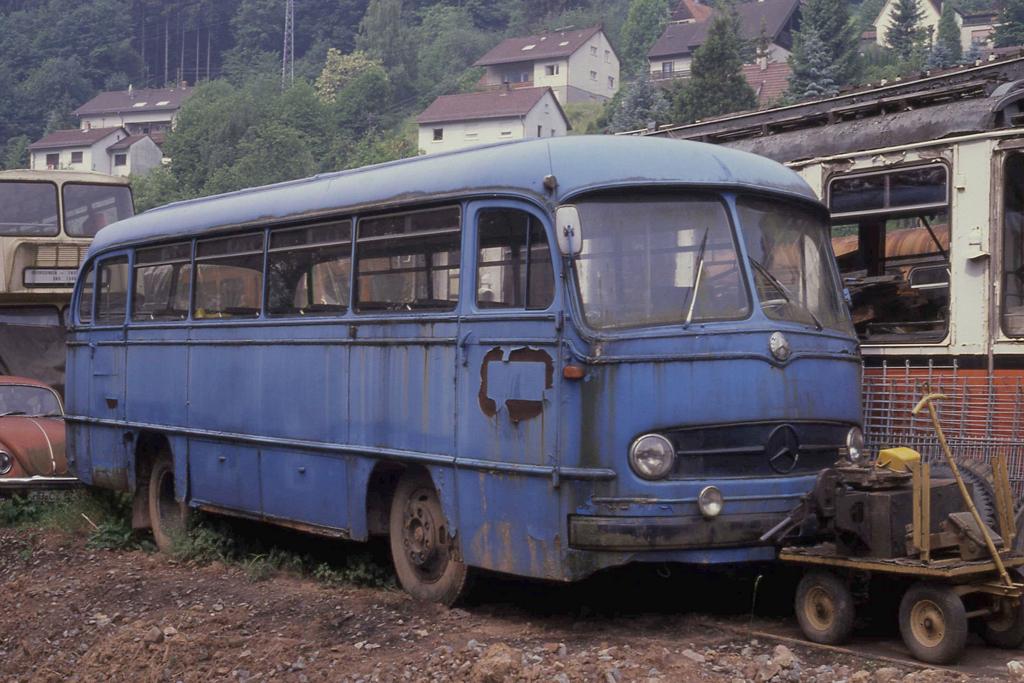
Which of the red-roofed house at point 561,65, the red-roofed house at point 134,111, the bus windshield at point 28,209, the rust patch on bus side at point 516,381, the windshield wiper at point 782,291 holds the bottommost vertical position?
the rust patch on bus side at point 516,381

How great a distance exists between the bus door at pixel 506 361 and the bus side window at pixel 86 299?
21.8ft

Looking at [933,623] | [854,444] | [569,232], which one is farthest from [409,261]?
[933,623]

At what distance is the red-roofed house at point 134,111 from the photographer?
127000 mm

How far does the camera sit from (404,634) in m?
8.75

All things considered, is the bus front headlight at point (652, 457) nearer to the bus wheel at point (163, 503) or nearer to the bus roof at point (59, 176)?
the bus wheel at point (163, 503)

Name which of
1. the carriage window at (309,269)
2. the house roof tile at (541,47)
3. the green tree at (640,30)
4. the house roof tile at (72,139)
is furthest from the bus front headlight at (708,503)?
the green tree at (640,30)

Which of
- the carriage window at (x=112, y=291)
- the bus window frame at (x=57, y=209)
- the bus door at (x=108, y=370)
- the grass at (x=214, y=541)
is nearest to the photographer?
the grass at (x=214, y=541)

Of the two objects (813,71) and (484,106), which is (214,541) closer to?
(813,71)

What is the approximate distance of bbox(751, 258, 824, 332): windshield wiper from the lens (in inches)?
345

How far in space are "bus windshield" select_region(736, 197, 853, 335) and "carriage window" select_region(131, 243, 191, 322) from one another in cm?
556

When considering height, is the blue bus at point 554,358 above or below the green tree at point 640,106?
below

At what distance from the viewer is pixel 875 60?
94.8 meters

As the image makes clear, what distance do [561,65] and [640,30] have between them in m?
16.0

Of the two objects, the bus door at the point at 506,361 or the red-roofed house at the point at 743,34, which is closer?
the bus door at the point at 506,361
